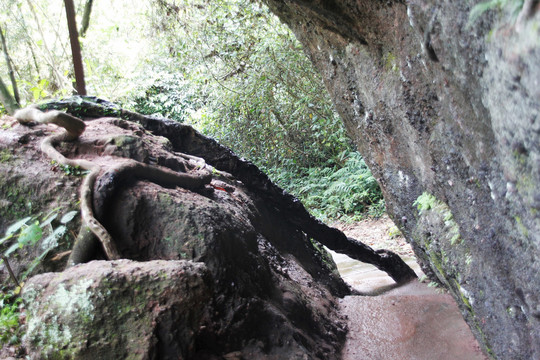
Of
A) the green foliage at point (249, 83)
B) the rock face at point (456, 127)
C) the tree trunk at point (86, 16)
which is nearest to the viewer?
the rock face at point (456, 127)

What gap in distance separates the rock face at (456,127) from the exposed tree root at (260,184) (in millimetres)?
1718

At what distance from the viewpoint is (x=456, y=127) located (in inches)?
99.6

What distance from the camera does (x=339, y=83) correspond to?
4320 mm

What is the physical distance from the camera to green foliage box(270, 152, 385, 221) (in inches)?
410

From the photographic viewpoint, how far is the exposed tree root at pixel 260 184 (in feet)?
17.9

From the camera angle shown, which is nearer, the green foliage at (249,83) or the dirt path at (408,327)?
the dirt path at (408,327)

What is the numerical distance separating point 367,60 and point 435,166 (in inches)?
46.1

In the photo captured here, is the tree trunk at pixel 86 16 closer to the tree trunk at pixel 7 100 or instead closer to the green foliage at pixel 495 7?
the tree trunk at pixel 7 100

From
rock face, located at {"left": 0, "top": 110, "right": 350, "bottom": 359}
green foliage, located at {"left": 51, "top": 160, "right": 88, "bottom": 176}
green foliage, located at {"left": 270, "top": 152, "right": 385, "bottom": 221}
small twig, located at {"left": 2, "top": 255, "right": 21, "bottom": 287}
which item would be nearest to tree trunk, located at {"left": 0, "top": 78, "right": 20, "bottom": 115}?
rock face, located at {"left": 0, "top": 110, "right": 350, "bottom": 359}

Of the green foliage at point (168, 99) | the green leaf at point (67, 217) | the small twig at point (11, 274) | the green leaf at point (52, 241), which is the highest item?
the green foliage at point (168, 99)

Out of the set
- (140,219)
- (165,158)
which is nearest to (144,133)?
(165,158)

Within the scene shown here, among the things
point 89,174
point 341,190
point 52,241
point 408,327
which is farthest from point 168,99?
point 408,327

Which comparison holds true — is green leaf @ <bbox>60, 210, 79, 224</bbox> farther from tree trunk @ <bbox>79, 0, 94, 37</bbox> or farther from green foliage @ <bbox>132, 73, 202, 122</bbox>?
green foliage @ <bbox>132, 73, 202, 122</bbox>

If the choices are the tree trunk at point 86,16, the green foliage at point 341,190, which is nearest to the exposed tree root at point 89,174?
the green foliage at point 341,190
